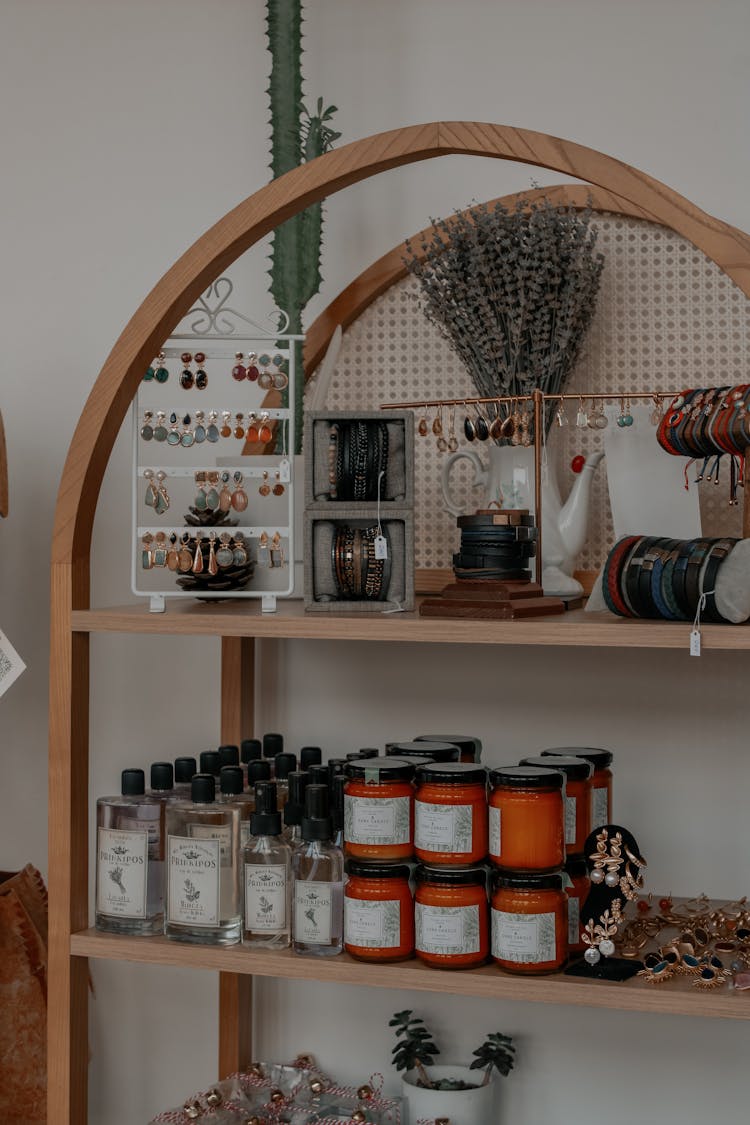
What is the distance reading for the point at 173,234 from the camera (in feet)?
6.18

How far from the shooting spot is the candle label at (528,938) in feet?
4.02

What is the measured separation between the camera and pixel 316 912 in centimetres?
131

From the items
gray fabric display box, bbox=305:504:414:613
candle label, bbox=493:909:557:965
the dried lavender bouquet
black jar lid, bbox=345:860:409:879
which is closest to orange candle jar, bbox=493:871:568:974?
candle label, bbox=493:909:557:965

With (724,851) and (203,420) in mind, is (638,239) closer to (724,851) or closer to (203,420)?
(203,420)

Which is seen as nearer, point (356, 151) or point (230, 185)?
point (356, 151)

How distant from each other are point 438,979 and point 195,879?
0.29 metres

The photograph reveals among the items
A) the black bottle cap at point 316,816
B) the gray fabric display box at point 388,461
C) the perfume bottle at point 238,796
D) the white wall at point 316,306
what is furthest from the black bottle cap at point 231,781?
the white wall at point 316,306

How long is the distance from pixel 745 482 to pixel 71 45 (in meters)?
1.31

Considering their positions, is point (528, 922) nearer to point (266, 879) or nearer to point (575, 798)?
point (575, 798)

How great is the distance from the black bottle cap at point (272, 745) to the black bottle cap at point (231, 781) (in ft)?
0.76

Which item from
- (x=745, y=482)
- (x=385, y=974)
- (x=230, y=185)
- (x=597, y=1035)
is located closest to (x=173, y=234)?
(x=230, y=185)

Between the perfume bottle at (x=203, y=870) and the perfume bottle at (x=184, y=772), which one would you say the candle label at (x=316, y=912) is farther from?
the perfume bottle at (x=184, y=772)

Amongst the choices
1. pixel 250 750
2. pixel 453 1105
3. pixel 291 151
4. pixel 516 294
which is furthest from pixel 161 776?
pixel 291 151

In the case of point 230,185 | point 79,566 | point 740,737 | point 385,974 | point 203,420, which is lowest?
point 385,974
